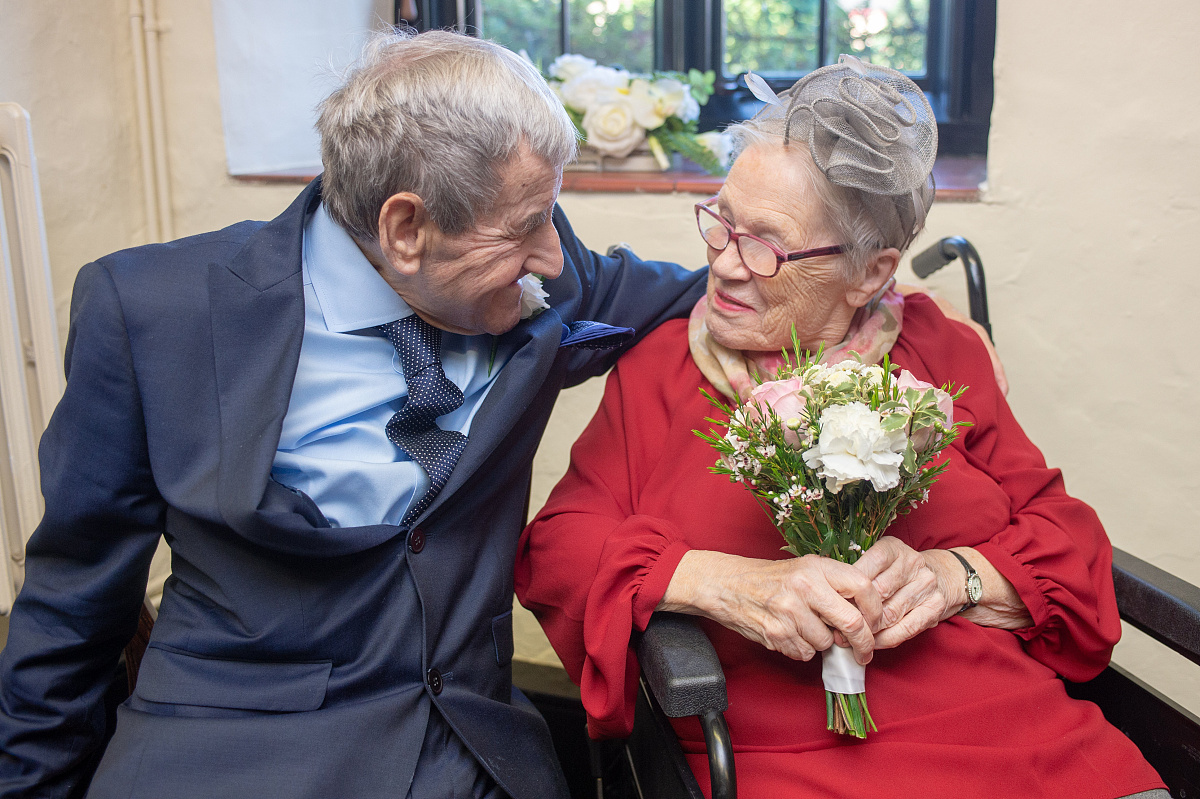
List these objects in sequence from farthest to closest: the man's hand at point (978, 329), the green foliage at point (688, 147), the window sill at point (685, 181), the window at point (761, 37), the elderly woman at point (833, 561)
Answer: the window at point (761, 37) < the green foliage at point (688, 147) < the window sill at point (685, 181) < the man's hand at point (978, 329) < the elderly woman at point (833, 561)

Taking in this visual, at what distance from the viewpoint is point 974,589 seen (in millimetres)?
1438

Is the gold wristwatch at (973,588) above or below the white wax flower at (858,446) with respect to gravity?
below

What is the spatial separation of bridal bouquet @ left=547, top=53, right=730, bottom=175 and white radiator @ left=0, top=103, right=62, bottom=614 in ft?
4.52

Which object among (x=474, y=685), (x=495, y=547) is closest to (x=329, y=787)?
(x=474, y=685)

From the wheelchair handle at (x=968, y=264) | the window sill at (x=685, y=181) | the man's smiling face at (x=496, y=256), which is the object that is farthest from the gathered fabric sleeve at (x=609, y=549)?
the window sill at (x=685, y=181)

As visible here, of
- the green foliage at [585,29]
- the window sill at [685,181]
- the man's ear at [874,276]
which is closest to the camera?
the man's ear at [874,276]

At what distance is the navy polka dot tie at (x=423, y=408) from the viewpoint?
4.59 feet

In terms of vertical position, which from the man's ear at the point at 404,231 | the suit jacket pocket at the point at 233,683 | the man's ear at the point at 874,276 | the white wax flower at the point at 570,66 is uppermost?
the white wax flower at the point at 570,66

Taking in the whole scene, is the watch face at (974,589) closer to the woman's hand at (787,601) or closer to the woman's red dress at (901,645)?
the woman's red dress at (901,645)

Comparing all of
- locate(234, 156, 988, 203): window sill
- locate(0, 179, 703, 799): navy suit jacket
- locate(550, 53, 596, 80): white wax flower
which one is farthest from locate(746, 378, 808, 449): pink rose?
locate(550, 53, 596, 80): white wax flower

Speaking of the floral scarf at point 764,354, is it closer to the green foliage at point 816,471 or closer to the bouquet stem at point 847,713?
the green foliage at point 816,471

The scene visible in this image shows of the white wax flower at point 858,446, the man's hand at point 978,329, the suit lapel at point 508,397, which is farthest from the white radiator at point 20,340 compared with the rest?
the man's hand at point 978,329

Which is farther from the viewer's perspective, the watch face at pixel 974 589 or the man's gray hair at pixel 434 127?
the watch face at pixel 974 589

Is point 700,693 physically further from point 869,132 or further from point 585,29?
point 585,29
